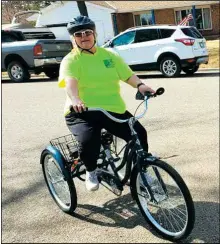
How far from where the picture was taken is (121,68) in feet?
9.20

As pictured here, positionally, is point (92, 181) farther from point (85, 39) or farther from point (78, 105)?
point (85, 39)

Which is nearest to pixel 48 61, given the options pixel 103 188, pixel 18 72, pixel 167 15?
pixel 103 188

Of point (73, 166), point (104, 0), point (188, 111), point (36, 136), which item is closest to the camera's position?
point (73, 166)

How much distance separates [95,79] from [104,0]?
3379cm

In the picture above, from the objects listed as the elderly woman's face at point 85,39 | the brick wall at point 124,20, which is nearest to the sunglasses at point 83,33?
the elderly woman's face at point 85,39

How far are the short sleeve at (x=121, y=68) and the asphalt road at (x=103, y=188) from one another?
4.34 ft

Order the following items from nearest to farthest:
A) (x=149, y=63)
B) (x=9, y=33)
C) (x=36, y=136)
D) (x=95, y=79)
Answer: (x=95, y=79) < (x=36, y=136) < (x=149, y=63) < (x=9, y=33)

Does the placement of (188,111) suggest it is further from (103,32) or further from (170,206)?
(103,32)

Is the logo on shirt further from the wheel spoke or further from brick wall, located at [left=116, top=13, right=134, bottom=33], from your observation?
brick wall, located at [left=116, top=13, right=134, bottom=33]

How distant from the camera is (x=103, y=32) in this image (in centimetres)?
3322

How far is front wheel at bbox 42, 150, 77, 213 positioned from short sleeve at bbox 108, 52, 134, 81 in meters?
1.18

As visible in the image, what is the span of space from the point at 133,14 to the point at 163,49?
22.4 meters

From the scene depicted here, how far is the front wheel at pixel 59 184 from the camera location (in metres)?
3.67


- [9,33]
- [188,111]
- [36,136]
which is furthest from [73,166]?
[9,33]
